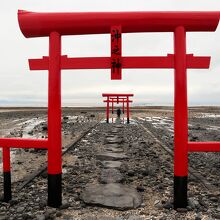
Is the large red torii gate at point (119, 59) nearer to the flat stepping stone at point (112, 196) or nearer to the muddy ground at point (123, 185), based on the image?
the muddy ground at point (123, 185)

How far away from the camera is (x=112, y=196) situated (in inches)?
178

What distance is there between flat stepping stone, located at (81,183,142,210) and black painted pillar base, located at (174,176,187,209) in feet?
1.82

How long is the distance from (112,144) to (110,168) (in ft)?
13.3

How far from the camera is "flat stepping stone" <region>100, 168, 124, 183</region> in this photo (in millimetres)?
5594

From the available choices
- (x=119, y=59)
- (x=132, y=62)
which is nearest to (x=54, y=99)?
(x=119, y=59)

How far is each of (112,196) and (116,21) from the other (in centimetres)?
258

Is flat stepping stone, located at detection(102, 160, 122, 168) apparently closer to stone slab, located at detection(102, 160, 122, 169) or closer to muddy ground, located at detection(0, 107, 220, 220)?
stone slab, located at detection(102, 160, 122, 169)

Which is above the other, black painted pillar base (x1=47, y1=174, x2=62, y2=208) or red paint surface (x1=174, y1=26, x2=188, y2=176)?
red paint surface (x1=174, y1=26, x2=188, y2=176)

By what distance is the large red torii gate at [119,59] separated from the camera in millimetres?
4113

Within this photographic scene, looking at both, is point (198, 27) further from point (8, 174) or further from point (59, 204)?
point (8, 174)

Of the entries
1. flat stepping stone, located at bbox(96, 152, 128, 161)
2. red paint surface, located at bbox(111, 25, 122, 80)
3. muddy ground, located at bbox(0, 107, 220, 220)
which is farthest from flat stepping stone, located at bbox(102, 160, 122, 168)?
red paint surface, located at bbox(111, 25, 122, 80)

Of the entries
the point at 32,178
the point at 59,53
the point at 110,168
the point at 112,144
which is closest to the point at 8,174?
the point at 32,178

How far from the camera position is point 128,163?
293 inches

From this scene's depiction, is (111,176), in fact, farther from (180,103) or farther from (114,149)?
(114,149)
